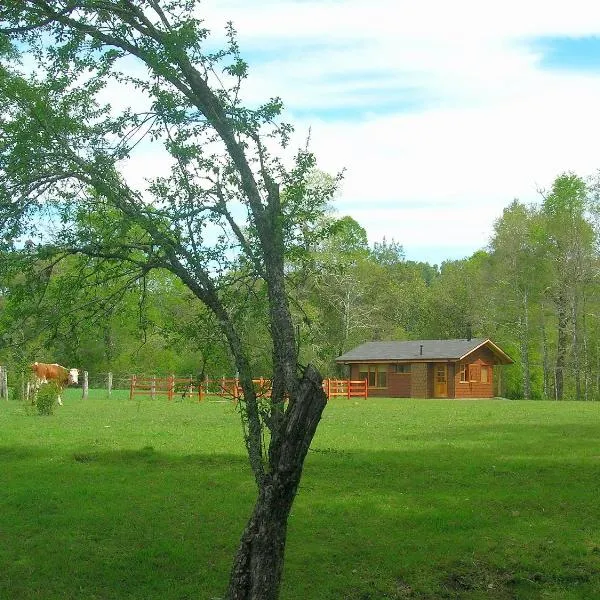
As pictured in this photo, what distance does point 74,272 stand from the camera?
8.30m

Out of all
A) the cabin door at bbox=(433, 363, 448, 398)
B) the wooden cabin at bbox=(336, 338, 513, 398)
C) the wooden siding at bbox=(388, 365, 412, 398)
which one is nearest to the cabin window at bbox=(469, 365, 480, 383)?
the wooden cabin at bbox=(336, 338, 513, 398)

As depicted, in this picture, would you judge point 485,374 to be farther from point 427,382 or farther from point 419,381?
point 419,381

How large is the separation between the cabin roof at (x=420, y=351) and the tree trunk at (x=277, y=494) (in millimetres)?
43213

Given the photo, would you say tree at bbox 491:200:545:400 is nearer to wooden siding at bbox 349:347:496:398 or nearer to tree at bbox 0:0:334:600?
wooden siding at bbox 349:347:496:398

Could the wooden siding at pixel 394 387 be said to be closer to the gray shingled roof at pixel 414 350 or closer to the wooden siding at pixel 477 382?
the gray shingled roof at pixel 414 350

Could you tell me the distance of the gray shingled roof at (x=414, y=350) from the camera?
5019 centimetres

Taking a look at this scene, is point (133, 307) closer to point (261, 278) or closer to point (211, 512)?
point (261, 278)

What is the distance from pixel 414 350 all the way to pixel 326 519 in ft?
136

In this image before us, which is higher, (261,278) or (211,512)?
(261,278)

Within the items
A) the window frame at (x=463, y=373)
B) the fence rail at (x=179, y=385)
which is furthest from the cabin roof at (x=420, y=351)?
the fence rail at (x=179, y=385)

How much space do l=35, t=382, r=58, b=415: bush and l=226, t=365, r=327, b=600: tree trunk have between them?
67.9 ft

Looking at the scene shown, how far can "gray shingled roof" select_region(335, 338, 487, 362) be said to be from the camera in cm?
5019

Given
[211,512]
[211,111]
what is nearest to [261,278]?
[211,111]

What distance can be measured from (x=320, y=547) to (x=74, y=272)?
420 cm
